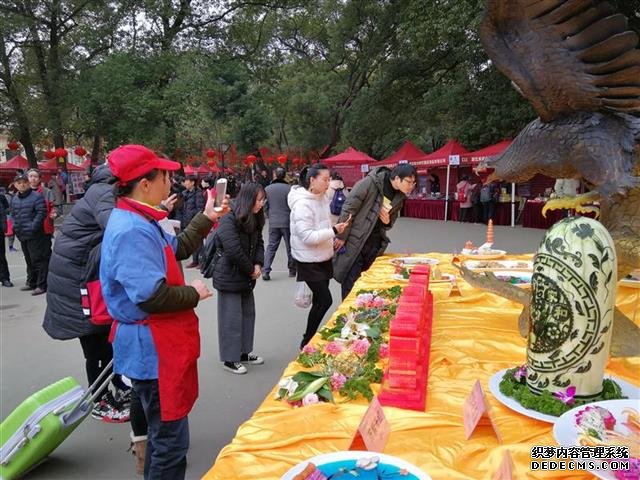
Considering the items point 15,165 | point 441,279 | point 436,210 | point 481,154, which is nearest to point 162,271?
point 441,279

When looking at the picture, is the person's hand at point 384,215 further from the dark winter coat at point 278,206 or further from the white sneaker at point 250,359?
the dark winter coat at point 278,206

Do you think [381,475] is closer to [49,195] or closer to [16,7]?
[49,195]

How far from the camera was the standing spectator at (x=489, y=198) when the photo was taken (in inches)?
494

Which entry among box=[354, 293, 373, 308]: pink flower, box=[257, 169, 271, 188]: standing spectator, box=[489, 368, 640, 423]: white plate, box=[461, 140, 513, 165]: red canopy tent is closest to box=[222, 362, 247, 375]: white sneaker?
box=[354, 293, 373, 308]: pink flower

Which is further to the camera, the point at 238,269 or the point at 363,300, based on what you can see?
the point at 238,269

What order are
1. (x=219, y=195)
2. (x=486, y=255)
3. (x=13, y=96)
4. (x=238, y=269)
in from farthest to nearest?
1. (x=13, y=96)
2. (x=486, y=255)
3. (x=238, y=269)
4. (x=219, y=195)

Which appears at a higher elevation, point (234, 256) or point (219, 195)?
point (219, 195)

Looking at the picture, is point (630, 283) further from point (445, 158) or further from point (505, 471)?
point (445, 158)

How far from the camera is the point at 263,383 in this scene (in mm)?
3383

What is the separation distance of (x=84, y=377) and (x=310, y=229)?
75.6 inches

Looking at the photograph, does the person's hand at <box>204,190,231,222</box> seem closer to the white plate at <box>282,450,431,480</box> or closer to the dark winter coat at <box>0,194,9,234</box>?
the white plate at <box>282,450,431,480</box>

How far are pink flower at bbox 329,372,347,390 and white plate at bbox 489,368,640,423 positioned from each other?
453 millimetres

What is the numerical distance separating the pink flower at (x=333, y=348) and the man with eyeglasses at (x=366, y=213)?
1804 millimetres

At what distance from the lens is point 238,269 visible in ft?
11.1
